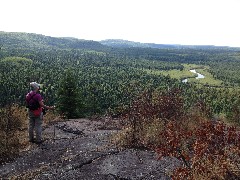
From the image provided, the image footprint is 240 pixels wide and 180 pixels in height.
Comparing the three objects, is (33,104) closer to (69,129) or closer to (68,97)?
(69,129)

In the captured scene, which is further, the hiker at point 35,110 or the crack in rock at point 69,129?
the crack in rock at point 69,129

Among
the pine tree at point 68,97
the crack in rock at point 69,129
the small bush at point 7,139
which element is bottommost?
the pine tree at point 68,97

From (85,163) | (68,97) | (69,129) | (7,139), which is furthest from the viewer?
(68,97)

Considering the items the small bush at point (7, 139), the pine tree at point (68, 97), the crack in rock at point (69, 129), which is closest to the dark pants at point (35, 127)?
the small bush at point (7, 139)

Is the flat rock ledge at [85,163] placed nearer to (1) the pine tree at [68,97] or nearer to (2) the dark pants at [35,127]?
(2) the dark pants at [35,127]

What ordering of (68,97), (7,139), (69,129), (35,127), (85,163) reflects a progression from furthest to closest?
1. (68,97)
2. (69,129)
3. (35,127)
4. (7,139)
5. (85,163)

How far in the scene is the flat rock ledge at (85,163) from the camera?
6797 mm

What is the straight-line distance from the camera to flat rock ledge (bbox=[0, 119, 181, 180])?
680cm

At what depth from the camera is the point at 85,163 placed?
7.50 metres

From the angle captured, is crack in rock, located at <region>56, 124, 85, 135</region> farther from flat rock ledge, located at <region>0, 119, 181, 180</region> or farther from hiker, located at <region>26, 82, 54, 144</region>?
hiker, located at <region>26, 82, 54, 144</region>

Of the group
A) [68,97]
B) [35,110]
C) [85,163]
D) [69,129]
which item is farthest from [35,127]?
[68,97]

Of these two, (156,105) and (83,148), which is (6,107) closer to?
(83,148)

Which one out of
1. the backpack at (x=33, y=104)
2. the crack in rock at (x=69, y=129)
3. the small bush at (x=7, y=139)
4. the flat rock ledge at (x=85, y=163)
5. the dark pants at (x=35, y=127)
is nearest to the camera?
the flat rock ledge at (x=85, y=163)

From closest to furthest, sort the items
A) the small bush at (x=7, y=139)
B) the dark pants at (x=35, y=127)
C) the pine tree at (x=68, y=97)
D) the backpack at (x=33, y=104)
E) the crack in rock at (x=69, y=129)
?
the small bush at (x=7, y=139), the dark pants at (x=35, y=127), the backpack at (x=33, y=104), the crack in rock at (x=69, y=129), the pine tree at (x=68, y=97)
